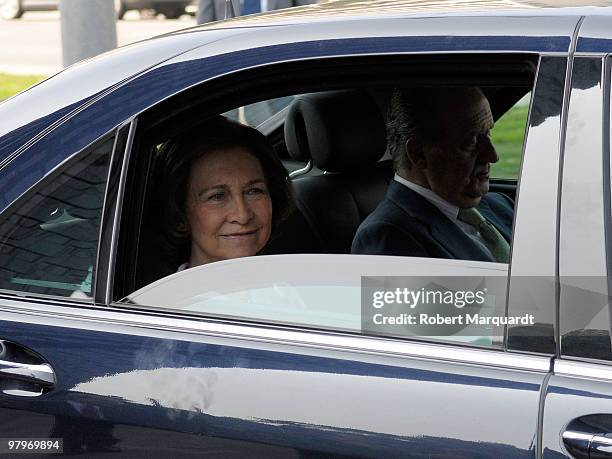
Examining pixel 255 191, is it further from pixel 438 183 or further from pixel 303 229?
pixel 438 183

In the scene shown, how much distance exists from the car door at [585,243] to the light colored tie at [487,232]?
11.7 inches

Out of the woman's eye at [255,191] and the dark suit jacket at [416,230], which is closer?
the dark suit jacket at [416,230]

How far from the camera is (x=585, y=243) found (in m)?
1.71

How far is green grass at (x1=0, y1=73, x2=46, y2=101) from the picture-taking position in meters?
11.0

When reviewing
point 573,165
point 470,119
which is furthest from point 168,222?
point 573,165

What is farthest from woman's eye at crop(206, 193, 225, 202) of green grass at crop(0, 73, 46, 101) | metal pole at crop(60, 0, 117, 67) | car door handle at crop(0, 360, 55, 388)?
green grass at crop(0, 73, 46, 101)

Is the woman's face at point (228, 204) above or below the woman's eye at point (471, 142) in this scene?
below

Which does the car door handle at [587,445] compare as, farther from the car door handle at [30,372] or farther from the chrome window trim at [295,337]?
the car door handle at [30,372]

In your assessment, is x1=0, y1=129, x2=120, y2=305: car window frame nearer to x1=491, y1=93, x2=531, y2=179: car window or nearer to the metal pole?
x1=491, y1=93, x2=531, y2=179: car window

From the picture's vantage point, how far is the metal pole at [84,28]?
5090mm

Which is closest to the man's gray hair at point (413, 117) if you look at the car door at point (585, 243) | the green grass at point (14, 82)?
the car door at point (585, 243)

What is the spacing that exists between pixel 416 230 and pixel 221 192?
42cm

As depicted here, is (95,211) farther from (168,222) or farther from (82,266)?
(168,222)

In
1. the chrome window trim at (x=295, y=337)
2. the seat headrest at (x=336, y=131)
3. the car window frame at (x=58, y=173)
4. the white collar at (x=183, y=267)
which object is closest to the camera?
the chrome window trim at (x=295, y=337)
